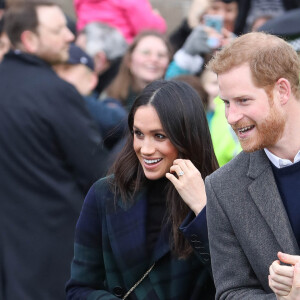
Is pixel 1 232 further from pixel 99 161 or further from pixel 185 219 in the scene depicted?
pixel 185 219

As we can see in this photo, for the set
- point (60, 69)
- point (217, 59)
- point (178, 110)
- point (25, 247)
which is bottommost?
point (25, 247)

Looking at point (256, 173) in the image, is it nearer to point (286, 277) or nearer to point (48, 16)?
point (286, 277)

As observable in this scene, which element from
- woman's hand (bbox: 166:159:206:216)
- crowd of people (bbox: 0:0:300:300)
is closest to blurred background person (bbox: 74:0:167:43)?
crowd of people (bbox: 0:0:300:300)

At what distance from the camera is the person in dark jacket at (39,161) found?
557 centimetres

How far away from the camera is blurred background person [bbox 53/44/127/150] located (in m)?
6.26

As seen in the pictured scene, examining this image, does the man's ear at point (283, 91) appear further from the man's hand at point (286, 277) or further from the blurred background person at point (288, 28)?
the blurred background person at point (288, 28)

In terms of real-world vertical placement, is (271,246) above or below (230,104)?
below

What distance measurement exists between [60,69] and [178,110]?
9.47ft

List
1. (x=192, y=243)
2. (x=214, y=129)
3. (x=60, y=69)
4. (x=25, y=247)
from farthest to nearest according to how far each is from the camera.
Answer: (x=60, y=69)
(x=25, y=247)
(x=214, y=129)
(x=192, y=243)

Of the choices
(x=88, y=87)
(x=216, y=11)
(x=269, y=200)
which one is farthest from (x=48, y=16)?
(x=269, y=200)

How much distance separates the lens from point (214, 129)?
534 cm

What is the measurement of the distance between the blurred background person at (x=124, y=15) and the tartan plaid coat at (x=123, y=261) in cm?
452

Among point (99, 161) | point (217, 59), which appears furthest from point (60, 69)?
point (217, 59)

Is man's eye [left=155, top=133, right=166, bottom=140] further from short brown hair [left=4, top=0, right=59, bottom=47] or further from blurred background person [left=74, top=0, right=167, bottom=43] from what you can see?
blurred background person [left=74, top=0, right=167, bottom=43]
